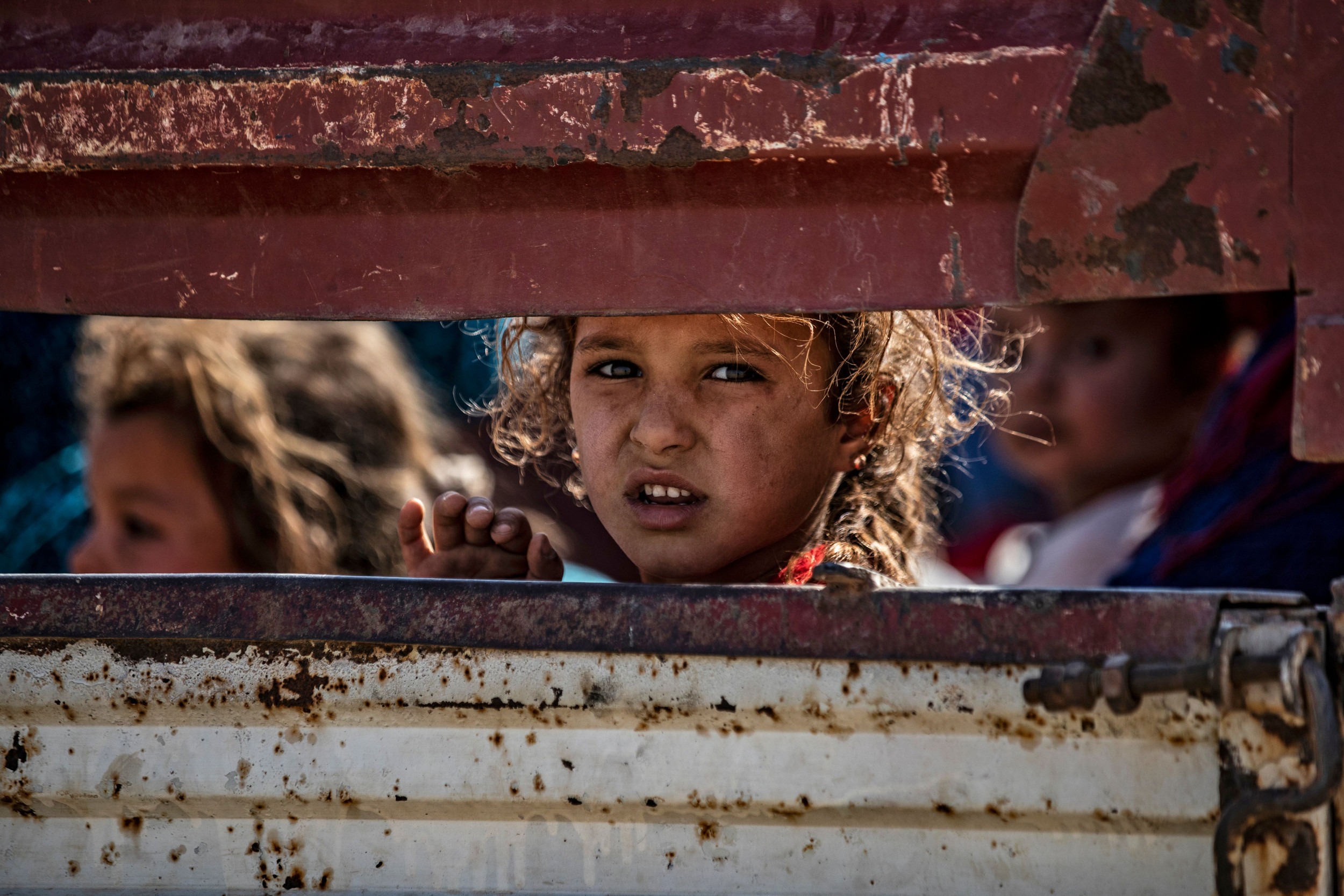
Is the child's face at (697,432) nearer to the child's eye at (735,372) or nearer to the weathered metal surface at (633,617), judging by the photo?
the child's eye at (735,372)

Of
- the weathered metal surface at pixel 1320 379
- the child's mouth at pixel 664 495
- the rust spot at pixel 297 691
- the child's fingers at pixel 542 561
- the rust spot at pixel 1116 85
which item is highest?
the rust spot at pixel 1116 85

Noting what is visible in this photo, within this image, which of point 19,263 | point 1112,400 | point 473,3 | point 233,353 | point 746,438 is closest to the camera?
point 473,3

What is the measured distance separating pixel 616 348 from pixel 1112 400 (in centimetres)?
237

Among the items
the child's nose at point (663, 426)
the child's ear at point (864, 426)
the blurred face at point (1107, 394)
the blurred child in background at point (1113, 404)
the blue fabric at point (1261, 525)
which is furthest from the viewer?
the blurred face at point (1107, 394)

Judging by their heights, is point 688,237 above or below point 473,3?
below

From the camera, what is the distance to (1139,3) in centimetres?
112

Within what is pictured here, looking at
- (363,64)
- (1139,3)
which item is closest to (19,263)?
(363,64)

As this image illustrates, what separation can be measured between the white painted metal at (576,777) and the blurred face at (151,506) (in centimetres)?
150

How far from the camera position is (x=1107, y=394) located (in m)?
3.74

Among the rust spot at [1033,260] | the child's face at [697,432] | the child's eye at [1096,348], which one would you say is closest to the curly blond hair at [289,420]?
the child's face at [697,432]

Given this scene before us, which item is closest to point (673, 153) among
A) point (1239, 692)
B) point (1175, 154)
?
point (1175, 154)

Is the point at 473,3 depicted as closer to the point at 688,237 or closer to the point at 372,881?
the point at 688,237

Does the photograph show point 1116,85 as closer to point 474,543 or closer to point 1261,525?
point 474,543

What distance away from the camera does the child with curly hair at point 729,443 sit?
1811 mm
